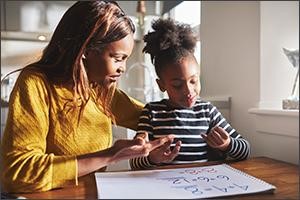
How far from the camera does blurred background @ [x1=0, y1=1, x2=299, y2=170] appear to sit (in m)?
0.40

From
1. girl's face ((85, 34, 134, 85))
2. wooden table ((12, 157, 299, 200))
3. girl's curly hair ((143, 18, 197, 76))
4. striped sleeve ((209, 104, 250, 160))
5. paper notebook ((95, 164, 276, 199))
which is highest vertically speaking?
girl's curly hair ((143, 18, 197, 76))

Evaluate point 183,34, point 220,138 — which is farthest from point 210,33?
point 220,138

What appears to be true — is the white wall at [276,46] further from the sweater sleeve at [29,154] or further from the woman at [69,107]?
the sweater sleeve at [29,154]

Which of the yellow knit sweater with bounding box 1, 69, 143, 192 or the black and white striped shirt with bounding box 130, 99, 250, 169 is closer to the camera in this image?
the yellow knit sweater with bounding box 1, 69, 143, 192

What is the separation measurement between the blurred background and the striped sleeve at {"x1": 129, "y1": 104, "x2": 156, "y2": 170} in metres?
0.02

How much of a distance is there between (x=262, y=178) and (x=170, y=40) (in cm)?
24

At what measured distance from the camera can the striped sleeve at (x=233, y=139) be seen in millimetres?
517

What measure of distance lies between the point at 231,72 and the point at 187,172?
175 millimetres

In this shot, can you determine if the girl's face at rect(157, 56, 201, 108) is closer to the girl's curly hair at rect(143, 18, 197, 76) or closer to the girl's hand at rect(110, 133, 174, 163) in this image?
the girl's curly hair at rect(143, 18, 197, 76)

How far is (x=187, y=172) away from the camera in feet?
1.43

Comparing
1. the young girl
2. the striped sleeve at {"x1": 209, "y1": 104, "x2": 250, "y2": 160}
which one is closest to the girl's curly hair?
the young girl

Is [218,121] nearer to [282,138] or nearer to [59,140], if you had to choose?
[282,138]

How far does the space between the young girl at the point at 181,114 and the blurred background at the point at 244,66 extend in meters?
0.02

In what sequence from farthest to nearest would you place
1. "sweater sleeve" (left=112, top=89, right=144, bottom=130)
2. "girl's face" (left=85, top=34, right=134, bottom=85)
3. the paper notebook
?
"sweater sleeve" (left=112, top=89, right=144, bottom=130)
"girl's face" (left=85, top=34, right=134, bottom=85)
the paper notebook
